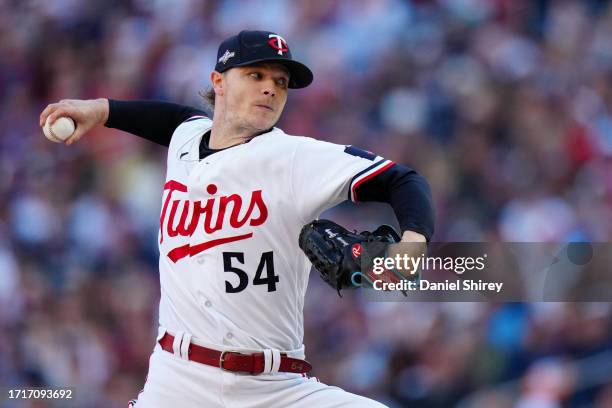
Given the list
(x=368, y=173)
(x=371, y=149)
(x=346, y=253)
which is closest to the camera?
(x=346, y=253)

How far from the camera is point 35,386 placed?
19.0 ft

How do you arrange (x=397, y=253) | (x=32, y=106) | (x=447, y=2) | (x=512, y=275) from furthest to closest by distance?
(x=32, y=106) < (x=447, y=2) < (x=512, y=275) < (x=397, y=253)

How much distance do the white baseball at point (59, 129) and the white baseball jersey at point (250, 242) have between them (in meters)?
0.47

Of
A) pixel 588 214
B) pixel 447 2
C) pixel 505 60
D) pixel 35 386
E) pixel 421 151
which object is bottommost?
pixel 35 386

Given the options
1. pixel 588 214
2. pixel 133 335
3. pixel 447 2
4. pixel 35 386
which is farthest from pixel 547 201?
pixel 35 386

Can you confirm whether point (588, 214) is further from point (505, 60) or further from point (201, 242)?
point (201, 242)

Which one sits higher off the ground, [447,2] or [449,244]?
[447,2]

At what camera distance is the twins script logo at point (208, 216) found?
289 cm

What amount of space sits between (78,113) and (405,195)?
1.23m

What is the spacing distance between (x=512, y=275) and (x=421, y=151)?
4.24 ft

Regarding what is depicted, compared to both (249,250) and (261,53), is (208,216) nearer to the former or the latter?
(249,250)

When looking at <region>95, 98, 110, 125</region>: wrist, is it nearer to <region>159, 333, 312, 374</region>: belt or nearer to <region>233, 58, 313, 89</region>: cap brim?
<region>233, 58, 313, 89</region>: cap brim

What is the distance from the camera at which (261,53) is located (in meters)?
3.04

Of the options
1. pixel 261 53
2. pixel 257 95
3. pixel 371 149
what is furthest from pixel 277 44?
pixel 371 149
